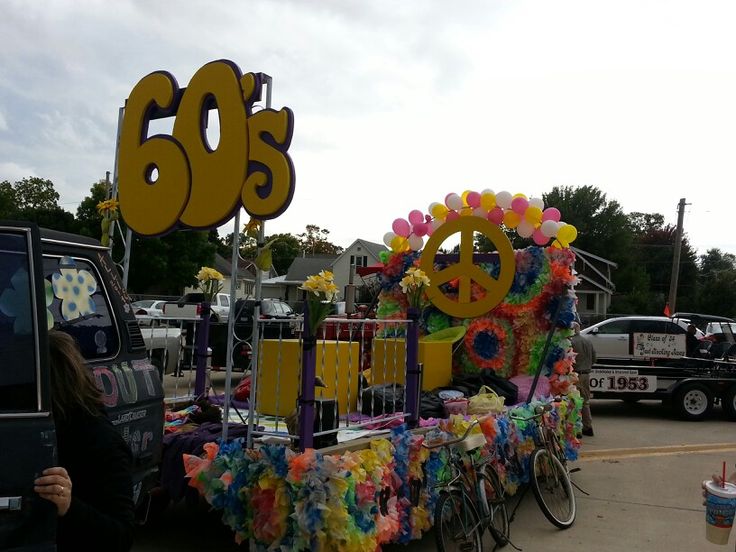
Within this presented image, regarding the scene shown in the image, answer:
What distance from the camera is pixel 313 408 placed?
4098 millimetres

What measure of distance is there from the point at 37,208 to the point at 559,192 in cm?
4180

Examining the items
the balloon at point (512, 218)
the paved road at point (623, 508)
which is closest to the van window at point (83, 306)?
the paved road at point (623, 508)

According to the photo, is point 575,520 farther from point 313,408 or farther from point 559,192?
point 559,192

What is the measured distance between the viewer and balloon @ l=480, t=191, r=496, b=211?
782cm

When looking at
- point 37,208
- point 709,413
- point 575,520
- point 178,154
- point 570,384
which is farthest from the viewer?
point 37,208

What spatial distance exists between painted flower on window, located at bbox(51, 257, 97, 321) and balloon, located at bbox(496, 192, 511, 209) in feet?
16.9

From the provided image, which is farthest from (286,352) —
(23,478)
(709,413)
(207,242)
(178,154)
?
(207,242)

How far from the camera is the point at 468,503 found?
4.85 meters

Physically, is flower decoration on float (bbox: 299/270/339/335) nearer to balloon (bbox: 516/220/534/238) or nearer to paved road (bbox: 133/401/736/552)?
paved road (bbox: 133/401/736/552)

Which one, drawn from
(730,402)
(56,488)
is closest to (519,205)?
(56,488)

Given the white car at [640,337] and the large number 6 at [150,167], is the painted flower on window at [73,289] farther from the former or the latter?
the white car at [640,337]

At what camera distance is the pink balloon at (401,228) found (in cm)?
833

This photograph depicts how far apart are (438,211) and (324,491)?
4895 mm

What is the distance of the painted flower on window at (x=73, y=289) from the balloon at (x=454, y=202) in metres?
5.09
